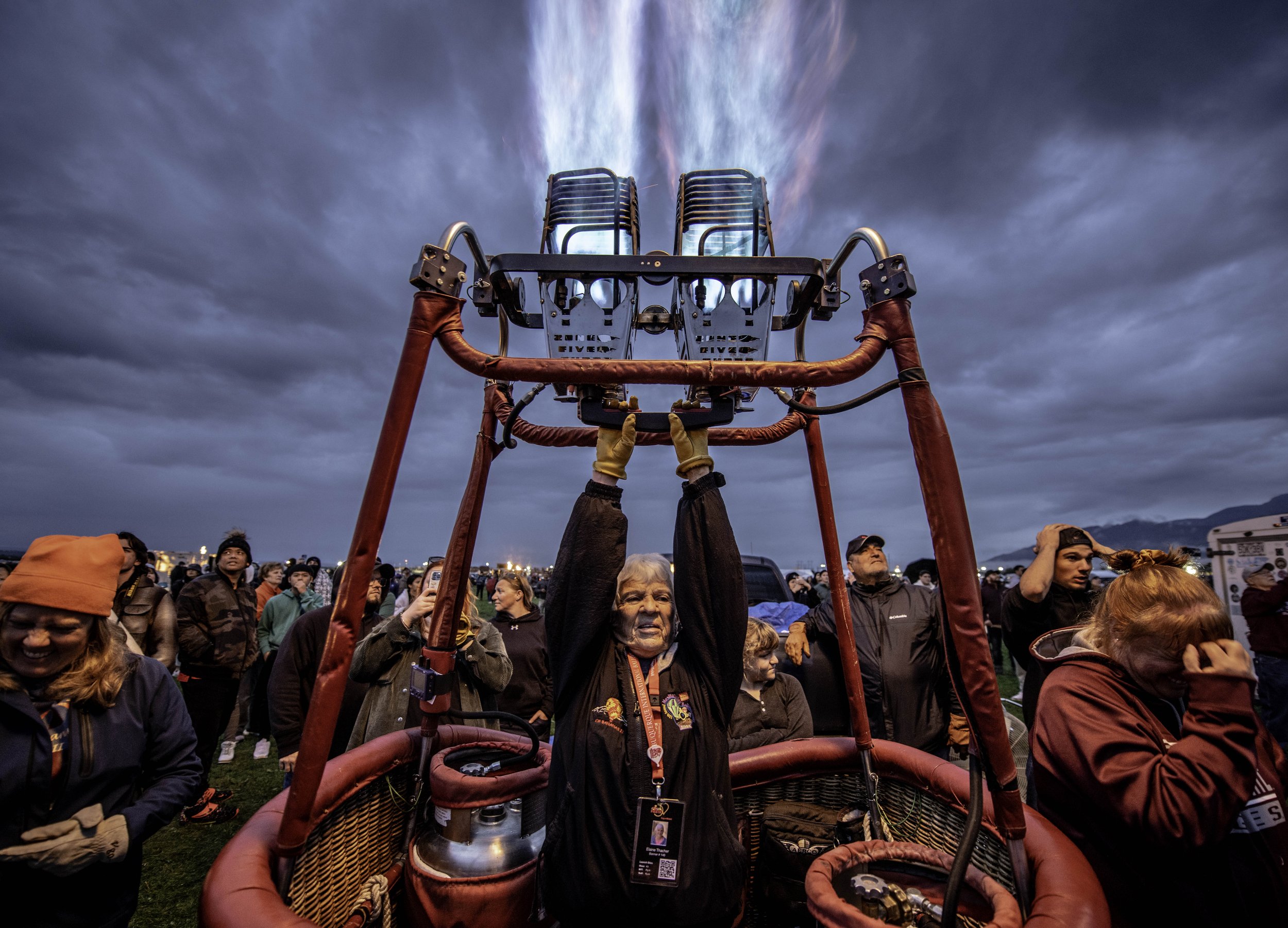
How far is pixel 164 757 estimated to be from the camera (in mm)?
2137

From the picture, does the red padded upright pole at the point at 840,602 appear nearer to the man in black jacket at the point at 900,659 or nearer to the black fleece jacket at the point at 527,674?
the man in black jacket at the point at 900,659

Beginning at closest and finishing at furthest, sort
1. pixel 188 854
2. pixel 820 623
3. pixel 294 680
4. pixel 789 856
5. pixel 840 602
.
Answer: pixel 789 856 → pixel 840 602 → pixel 294 680 → pixel 188 854 → pixel 820 623

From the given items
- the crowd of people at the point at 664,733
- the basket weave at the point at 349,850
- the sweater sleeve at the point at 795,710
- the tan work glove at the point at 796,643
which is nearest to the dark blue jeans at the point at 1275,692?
the tan work glove at the point at 796,643

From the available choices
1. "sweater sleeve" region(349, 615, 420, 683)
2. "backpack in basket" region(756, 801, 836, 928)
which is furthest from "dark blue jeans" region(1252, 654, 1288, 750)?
"sweater sleeve" region(349, 615, 420, 683)

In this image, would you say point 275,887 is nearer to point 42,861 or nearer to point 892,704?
point 42,861

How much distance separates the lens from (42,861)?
1.73 metres

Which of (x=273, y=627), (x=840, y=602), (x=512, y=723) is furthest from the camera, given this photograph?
(x=273, y=627)

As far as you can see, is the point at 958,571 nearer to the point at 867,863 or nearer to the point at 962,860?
the point at 962,860

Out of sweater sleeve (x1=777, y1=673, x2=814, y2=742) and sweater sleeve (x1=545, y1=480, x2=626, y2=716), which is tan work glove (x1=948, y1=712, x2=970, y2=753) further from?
sweater sleeve (x1=545, y1=480, x2=626, y2=716)

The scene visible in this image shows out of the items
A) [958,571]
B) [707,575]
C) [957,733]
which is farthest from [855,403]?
[957,733]

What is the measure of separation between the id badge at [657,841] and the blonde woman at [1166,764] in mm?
1155

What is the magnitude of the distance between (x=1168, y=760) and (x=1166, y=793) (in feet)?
Result: 0.26

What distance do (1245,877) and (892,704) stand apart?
227 centimetres

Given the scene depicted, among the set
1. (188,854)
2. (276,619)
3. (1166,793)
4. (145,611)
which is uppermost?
(145,611)
